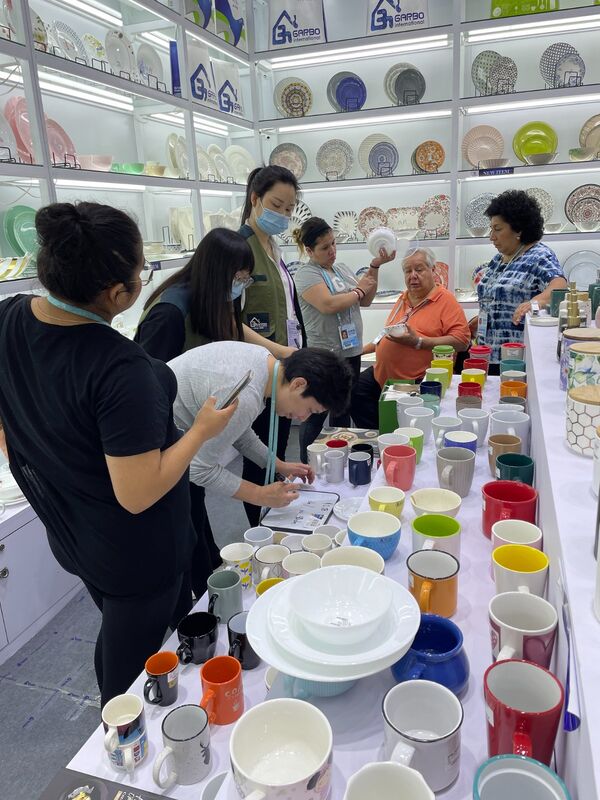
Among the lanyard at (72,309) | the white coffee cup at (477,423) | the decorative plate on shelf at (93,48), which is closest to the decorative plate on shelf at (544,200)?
the decorative plate on shelf at (93,48)

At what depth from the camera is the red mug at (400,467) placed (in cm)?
154

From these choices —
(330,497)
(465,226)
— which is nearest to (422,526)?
(330,497)

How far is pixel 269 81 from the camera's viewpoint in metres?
4.84

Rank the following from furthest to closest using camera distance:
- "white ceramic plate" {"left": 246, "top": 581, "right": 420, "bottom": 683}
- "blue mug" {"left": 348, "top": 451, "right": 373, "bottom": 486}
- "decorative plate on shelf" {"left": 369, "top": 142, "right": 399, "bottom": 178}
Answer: "decorative plate on shelf" {"left": 369, "top": 142, "right": 399, "bottom": 178} → "blue mug" {"left": 348, "top": 451, "right": 373, "bottom": 486} → "white ceramic plate" {"left": 246, "top": 581, "right": 420, "bottom": 683}

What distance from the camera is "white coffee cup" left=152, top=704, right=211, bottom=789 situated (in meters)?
0.89

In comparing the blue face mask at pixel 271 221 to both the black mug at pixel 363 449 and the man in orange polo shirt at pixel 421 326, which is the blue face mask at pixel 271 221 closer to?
the man in orange polo shirt at pixel 421 326

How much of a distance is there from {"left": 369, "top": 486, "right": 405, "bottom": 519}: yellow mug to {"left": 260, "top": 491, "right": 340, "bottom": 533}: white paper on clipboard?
28cm

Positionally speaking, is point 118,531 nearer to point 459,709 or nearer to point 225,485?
point 225,485

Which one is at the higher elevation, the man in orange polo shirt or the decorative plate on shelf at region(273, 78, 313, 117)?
the decorative plate on shelf at region(273, 78, 313, 117)

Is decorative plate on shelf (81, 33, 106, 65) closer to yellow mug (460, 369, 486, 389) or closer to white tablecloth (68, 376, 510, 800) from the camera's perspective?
yellow mug (460, 369, 486, 389)

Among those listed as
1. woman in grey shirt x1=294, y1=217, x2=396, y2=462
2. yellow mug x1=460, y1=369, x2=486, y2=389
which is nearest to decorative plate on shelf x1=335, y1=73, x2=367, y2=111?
woman in grey shirt x1=294, y1=217, x2=396, y2=462

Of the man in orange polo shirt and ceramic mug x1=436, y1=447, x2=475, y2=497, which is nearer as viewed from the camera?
ceramic mug x1=436, y1=447, x2=475, y2=497

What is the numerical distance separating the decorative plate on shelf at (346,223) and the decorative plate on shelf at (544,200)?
4.37ft

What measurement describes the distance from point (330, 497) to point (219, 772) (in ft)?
3.23
